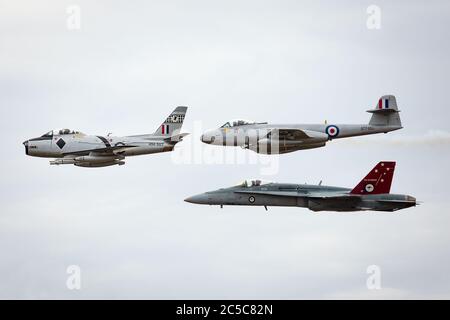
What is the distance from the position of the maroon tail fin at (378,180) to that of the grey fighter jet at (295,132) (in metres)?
3.53

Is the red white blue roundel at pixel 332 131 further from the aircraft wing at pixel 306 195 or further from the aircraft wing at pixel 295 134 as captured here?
the aircraft wing at pixel 306 195

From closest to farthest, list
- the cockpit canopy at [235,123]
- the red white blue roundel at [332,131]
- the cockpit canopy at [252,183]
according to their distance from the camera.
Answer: the cockpit canopy at [252,183] < the red white blue roundel at [332,131] < the cockpit canopy at [235,123]

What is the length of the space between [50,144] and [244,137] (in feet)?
51.0

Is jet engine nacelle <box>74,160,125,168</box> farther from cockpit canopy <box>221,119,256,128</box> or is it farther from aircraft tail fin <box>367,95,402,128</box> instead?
aircraft tail fin <box>367,95,402,128</box>

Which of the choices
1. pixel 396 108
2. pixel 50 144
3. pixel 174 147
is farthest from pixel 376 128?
pixel 50 144

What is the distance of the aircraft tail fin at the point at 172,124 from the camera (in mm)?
108750

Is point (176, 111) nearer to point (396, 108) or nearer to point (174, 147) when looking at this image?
point (174, 147)

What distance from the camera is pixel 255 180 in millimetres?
100312

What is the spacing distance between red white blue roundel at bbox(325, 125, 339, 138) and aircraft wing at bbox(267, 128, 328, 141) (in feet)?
1.76

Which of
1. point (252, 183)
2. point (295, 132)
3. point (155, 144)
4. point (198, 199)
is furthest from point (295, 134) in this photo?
point (155, 144)

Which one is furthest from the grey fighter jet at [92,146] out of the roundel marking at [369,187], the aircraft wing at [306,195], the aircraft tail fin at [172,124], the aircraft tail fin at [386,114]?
the roundel marking at [369,187]

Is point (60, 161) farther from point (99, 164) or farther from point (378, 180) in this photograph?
point (378, 180)

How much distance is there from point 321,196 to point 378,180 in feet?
14.4
